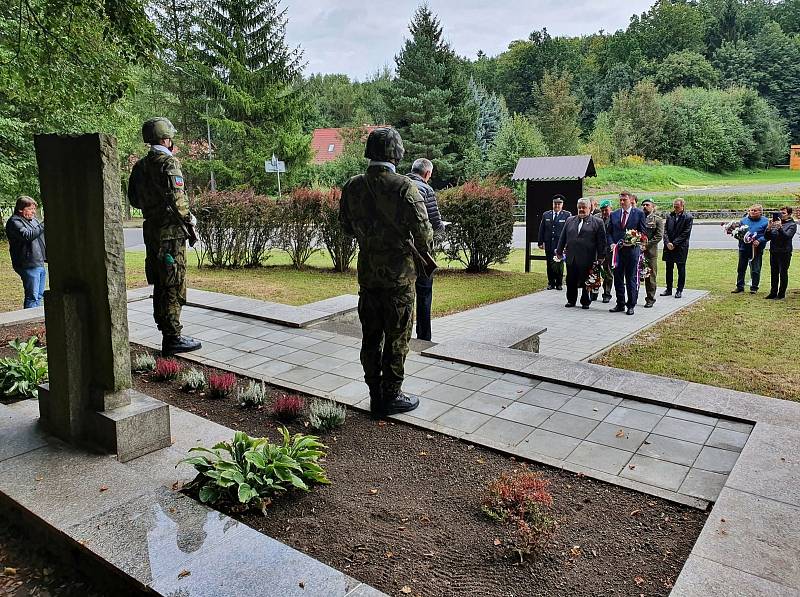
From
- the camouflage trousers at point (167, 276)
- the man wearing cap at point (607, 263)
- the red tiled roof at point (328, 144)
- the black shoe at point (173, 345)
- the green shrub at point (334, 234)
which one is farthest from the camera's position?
the red tiled roof at point (328, 144)

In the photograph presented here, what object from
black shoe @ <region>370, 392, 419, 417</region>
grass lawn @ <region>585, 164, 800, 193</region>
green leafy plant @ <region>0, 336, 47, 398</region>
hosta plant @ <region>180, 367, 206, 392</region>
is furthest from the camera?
grass lawn @ <region>585, 164, 800, 193</region>

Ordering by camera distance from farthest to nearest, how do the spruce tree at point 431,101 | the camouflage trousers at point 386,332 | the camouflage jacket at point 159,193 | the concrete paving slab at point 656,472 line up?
the spruce tree at point 431,101 < the camouflage jacket at point 159,193 < the camouflage trousers at point 386,332 < the concrete paving slab at point 656,472

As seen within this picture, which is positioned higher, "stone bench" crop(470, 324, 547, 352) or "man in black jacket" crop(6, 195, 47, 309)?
"man in black jacket" crop(6, 195, 47, 309)

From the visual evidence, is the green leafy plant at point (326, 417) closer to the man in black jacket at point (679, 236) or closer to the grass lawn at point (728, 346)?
the grass lawn at point (728, 346)

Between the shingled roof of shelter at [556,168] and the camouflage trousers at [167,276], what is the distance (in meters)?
10.3

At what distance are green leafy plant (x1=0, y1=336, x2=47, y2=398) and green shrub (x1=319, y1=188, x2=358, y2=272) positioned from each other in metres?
9.10

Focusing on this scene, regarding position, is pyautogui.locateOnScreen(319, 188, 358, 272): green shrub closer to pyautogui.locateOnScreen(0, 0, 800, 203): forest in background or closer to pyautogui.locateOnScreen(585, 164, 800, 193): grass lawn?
pyautogui.locateOnScreen(0, 0, 800, 203): forest in background

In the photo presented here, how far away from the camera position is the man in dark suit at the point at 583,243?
396 inches

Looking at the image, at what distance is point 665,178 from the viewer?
156 ft

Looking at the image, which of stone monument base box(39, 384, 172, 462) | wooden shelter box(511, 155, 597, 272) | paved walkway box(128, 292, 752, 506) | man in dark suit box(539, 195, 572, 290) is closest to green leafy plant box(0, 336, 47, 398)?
stone monument base box(39, 384, 172, 462)

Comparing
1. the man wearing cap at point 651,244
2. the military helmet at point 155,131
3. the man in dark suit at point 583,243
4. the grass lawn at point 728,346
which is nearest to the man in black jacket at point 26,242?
the military helmet at point 155,131

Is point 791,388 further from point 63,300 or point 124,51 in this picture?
point 124,51

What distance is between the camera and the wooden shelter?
549 inches

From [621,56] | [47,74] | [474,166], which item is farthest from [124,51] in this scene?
[621,56]
